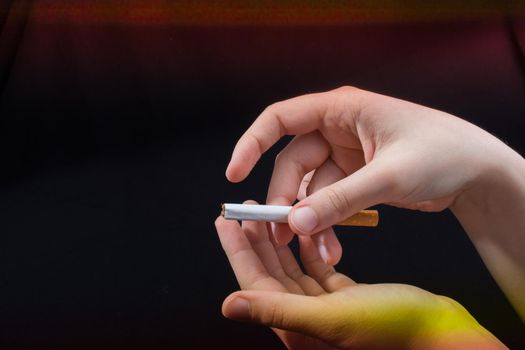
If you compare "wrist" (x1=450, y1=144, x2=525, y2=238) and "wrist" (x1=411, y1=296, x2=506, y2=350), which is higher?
"wrist" (x1=450, y1=144, x2=525, y2=238)

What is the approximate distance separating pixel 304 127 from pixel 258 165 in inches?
12.7

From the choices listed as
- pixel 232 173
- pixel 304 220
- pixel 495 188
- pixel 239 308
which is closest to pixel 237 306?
pixel 239 308

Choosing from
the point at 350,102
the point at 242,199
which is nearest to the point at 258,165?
the point at 242,199

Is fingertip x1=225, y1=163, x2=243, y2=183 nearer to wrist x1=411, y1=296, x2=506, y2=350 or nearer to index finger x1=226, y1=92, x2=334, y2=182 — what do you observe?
index finger x1=226, y1=92, x2=334, y2=182

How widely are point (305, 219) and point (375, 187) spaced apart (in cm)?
9

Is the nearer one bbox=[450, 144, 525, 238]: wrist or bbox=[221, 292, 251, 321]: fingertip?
bbox=[221, 292, 251, 321]: fingertip

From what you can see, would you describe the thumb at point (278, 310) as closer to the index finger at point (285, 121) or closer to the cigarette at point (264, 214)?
the cigarette at point (264, 214)

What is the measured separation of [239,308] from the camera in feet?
2.09

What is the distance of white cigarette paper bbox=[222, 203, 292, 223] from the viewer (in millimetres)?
695

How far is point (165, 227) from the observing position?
105 cm

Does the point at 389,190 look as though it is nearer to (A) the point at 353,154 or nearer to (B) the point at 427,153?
(B) the point at 427,153

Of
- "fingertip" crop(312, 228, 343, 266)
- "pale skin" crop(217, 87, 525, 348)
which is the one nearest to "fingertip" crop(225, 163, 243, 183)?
"pale skin" crop(217, 87, 525, 348)

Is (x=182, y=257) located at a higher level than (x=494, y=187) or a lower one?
lower

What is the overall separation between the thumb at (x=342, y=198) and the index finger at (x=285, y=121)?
0.63 ft
